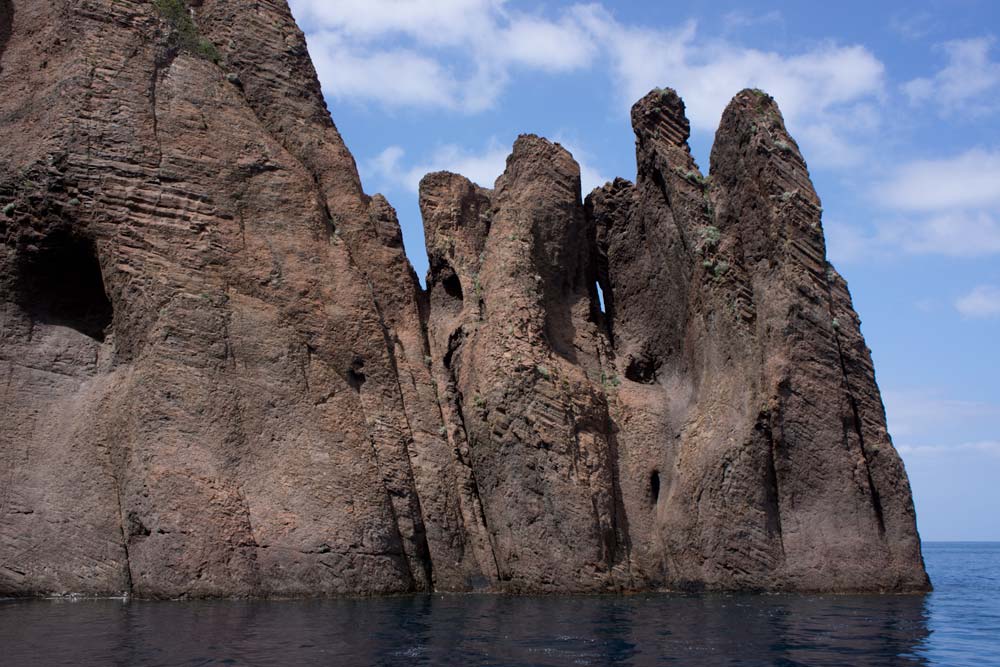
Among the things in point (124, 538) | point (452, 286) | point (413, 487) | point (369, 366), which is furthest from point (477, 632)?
point (452, 286)

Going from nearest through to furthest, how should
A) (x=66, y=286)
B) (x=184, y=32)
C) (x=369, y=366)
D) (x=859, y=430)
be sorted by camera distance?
(x=859, y=430) < (x=369, y=366) < (x=66, y=286) < (x=184, y=32)

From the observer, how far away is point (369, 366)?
23375mm

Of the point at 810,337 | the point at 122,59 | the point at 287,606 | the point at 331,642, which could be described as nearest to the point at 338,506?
the point at 287,606

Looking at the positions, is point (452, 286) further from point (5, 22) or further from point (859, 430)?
point (5, 22)

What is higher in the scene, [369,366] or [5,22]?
[5,22]

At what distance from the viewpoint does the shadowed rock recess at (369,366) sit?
20.3 meters

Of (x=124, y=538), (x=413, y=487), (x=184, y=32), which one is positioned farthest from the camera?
(x=184, y=32)

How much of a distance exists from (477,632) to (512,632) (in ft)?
1.62

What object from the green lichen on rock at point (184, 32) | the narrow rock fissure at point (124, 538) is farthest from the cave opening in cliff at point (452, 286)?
the narrow rock fissure at point (124, 538)

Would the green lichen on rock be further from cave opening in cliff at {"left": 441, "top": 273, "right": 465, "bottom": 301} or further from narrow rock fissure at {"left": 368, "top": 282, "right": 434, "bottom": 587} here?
cave opening in cliff at {"left": 441, "top": 273, "right": 465, "bottom": 301}

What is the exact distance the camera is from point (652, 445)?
23.5 metres

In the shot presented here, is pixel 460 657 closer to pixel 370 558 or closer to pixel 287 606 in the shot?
pixel 287 606

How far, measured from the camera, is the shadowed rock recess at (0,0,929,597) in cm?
2034

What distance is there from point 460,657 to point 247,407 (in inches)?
413
